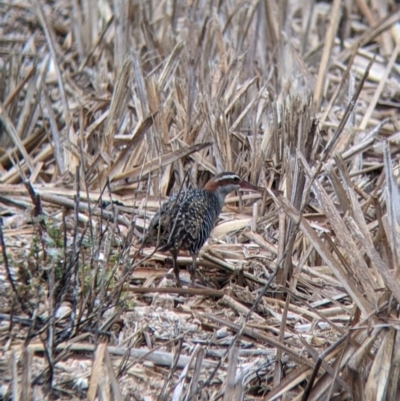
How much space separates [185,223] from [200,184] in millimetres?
1230

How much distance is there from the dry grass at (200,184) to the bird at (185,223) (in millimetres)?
154

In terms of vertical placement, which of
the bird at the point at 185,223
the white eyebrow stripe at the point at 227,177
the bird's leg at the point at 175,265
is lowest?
the bird's leg at the point at 175,265

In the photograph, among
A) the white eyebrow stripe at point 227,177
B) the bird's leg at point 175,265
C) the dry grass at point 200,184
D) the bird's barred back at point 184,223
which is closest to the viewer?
the dry grass at point 200,184

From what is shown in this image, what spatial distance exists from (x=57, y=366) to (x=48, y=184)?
2.15 m

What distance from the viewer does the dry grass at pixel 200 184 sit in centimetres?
409

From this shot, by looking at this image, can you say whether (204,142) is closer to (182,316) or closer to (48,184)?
(48,184)

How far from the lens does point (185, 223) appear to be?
5.11m

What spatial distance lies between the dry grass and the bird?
15 centimetres

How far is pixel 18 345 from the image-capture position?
4.26 m

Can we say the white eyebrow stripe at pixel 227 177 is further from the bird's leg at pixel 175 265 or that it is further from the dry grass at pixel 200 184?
the bird's leg at pixel 175 265

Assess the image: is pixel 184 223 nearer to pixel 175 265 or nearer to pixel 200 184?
pixel 175 265

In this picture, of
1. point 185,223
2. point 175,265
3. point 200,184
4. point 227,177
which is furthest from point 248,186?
point 175,265

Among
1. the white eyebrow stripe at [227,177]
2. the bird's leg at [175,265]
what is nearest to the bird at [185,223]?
the bird's leg at [175,265]

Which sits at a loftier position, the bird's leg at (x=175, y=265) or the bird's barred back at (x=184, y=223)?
the bird's barred back at (x=184, y=223)
